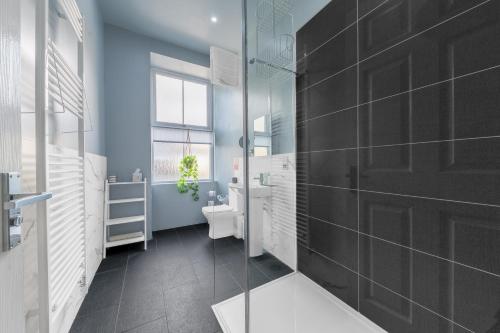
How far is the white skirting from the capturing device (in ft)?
4.16

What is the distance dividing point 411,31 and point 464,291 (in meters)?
1.34

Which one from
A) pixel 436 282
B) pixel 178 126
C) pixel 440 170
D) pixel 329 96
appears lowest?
pixel 436 282

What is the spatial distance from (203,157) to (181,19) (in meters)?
2.03

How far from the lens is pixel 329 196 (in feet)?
5.06

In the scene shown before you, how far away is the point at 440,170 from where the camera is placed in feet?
3.21

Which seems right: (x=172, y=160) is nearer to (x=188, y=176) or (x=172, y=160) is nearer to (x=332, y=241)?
(x=188, y=176)

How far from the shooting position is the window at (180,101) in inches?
128

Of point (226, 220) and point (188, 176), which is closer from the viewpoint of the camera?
point (226, 220)

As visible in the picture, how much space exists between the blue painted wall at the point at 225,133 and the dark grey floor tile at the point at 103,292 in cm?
178

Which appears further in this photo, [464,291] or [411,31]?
[411,31]

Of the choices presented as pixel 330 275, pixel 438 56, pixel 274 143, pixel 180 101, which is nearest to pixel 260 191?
pixel 274 143

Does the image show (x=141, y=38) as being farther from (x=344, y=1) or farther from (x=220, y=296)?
(x=220, y=296)

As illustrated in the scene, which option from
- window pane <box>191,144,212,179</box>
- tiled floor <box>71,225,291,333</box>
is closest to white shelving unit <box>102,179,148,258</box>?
tiled floor <box>71,225,291,333</box>

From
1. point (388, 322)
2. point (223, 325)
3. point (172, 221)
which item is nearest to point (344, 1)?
point (388, 322)
